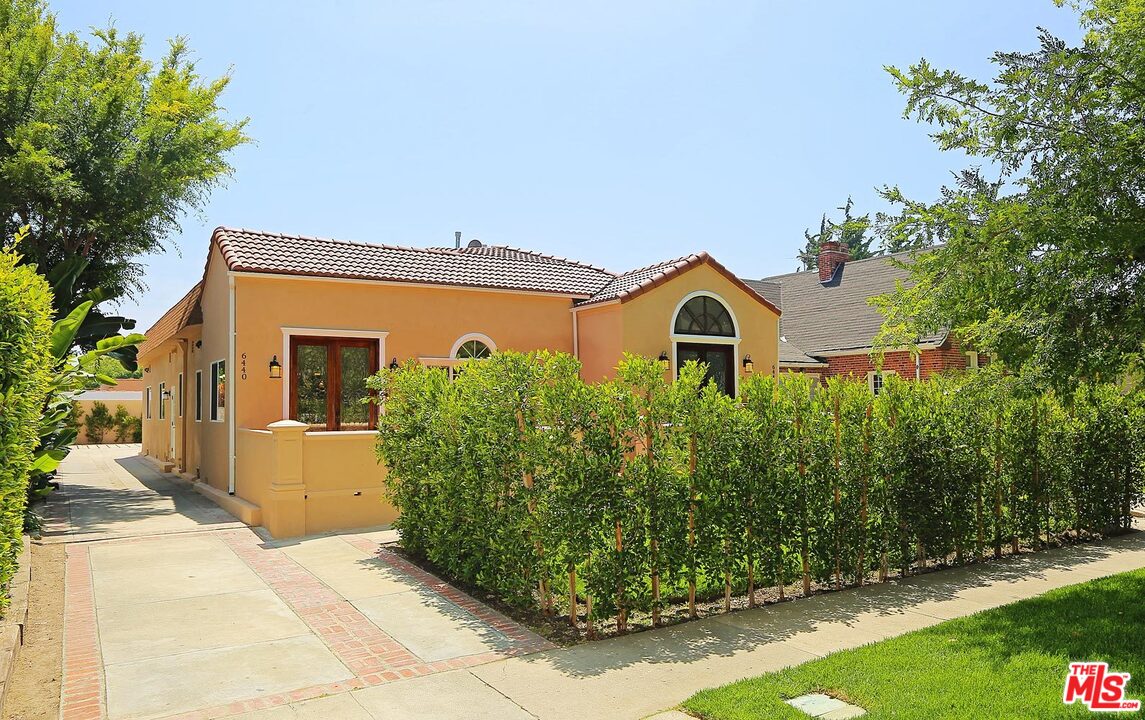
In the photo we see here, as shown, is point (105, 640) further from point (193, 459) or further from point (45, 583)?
point (193, 459)

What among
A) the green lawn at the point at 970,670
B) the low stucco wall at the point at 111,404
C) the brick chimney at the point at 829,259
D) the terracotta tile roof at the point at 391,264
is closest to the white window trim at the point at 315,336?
the terracotta tile roof at the point at 391,264

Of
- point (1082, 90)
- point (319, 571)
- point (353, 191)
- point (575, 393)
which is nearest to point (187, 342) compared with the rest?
point (353, 191)

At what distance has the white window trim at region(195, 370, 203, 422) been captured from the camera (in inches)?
669

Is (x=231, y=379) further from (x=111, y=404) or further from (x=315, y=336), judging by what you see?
(x=111, y=404)

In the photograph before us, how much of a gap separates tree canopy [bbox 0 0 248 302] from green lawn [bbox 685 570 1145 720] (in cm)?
1434

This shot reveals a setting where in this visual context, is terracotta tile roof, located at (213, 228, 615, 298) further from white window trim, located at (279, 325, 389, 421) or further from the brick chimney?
the brick chimney

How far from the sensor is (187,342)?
61.9 feet

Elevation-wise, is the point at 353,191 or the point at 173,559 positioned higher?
the point at 353,191

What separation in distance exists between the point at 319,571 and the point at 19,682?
3.49 meters

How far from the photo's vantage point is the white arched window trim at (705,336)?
1606 cm

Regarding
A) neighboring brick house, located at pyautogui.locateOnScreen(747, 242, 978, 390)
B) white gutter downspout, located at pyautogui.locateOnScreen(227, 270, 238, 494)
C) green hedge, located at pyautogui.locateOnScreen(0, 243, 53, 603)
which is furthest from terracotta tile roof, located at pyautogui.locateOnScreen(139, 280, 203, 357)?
neighboring brick house, located at pyautogui.locateOnScreen(747, 242, 978, 390)

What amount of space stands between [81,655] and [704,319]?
13.1 metres

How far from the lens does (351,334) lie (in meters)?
14.2

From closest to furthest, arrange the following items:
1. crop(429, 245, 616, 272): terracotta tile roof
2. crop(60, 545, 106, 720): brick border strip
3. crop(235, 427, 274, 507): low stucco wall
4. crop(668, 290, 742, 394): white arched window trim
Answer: crop(60, 545, 106, 720): brick border strip → crop(235, 427, 274, 507): low stucco wall → crop(668, 290, 742, 394): white arched window trim → crop(429, 245, 616, 272): terracotta tile roof
